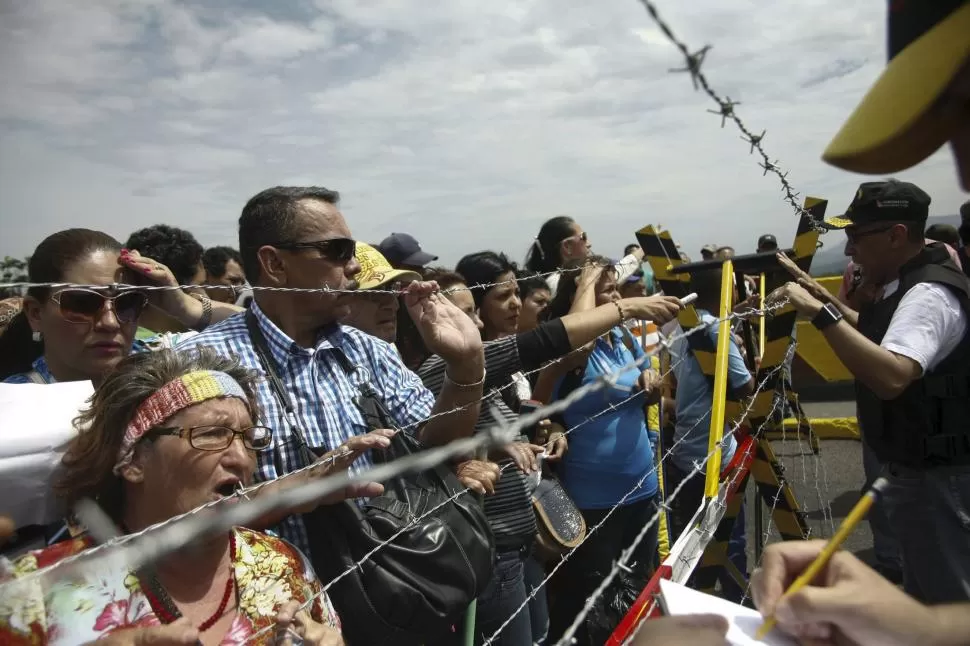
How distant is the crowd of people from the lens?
4.08ft

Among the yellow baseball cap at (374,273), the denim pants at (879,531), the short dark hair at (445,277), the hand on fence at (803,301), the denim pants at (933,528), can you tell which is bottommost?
the denim pants at (879,531)

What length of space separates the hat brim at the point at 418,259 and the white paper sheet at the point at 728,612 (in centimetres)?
285

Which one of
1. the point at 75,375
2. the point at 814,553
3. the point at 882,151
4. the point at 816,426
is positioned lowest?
the point at 816,426

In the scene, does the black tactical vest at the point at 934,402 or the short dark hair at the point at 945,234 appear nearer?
the black tactical vest at the point at 934,402

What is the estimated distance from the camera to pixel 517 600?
2684 millimetres

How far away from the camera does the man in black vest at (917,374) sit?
2627 millimetres

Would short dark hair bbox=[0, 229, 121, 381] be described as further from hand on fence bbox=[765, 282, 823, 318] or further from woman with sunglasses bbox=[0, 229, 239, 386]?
hand on fence bbox=[765, 282, 823, 318]

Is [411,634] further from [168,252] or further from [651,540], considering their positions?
[168,252]

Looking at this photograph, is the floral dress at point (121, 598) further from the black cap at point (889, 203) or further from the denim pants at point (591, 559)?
the black cap at point (889, 203)

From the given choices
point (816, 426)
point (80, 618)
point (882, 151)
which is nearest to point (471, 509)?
point (80, 618)

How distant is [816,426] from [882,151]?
801 centimetres

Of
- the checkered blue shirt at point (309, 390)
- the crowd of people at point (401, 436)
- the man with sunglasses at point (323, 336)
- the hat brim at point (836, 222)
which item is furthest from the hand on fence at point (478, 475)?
the hat brim at point (836, 222)

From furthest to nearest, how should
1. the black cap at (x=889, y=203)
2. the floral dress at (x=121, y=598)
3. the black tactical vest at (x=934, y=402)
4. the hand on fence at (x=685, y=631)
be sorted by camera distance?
1. the black cap at (x=889, y=203)
2. the black tactical vest at (x=934, y=402)
3. the floral dress at (x=121, y=598)
4. the hand on fence at (x=685, y=631)

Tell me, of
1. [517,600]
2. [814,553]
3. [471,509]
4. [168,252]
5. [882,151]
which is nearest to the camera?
[882,151]
